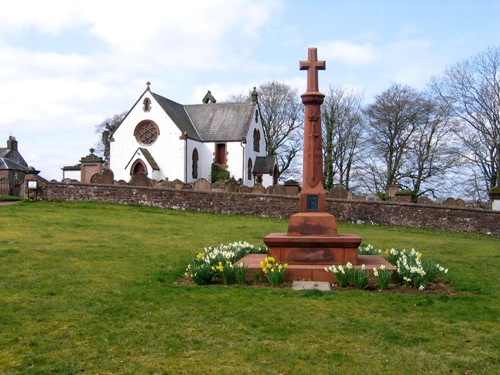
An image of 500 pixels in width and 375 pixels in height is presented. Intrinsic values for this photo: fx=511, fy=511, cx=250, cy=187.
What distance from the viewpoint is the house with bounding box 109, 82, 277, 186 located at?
137 ft

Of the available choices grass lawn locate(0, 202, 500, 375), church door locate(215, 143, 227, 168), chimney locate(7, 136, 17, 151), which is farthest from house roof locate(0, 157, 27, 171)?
grass lawn locate(0, 202, 500, 375)

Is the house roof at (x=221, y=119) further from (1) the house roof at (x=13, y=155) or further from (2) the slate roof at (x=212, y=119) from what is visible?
(1) the house roof at (x=13, y=155)

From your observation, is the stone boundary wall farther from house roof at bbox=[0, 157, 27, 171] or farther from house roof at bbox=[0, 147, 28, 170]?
house roof at bbox=[0, 147, 28, 170]

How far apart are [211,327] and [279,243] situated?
3700 mm

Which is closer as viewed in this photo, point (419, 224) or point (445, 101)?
point (419, 224)

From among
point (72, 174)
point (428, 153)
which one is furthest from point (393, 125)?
point (72, 174)

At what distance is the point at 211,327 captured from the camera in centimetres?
611

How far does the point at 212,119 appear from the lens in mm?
46344

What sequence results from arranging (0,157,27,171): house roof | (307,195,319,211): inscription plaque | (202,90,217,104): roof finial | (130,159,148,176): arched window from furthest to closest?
(0,157,27,171): house roof, (202,90,217,104): roof finial, (130,159,148,176): arched window, (307,195,319,211): inscription plaque

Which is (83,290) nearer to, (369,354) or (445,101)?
(369,354)

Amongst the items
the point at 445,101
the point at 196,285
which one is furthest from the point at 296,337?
the point at 445,101

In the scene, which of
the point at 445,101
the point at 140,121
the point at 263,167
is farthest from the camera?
the point at 263,167

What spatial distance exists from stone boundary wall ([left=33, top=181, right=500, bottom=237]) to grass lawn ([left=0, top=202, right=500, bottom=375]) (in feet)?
41.9

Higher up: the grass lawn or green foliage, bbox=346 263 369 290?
green foliage, bbox=346 263 369 290
